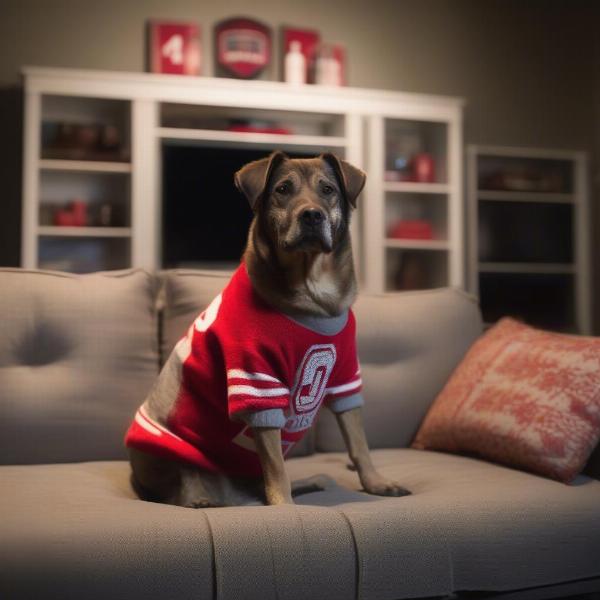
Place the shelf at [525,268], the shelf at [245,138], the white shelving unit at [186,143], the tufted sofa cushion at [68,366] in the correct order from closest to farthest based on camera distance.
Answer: the tufted sofa cushion at [68,366], the white shelving unit at [186,143], the shelf at [245,138], the shelf at [525,268]

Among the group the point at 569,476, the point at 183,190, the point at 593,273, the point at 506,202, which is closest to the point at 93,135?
the point at 183,190

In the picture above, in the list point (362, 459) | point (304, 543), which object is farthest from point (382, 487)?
point (304, 543)

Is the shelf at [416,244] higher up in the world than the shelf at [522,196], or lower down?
lower down

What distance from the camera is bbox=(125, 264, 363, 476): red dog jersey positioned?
54.3 inches

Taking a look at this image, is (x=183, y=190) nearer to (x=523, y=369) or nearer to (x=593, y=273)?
(x=523, y=369)

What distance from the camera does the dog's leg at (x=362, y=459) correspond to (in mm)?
1494

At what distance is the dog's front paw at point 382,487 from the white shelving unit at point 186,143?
2.33 metres

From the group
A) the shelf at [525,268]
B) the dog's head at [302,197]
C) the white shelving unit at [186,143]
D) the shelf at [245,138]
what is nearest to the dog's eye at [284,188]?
the dog's head at [302,197]

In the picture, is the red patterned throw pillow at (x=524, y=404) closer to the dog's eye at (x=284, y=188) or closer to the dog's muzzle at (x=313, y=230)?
the dog's muzzle at (x=313, y=230)

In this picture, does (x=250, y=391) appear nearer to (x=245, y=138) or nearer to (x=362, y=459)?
(x=362, y=459)

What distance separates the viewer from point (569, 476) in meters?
1.50

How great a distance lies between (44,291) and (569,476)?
1.28 meters

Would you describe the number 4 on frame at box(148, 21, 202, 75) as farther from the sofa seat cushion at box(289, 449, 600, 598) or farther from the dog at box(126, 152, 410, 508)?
the sofa seat cushion at box(289, 449, 600, 598)

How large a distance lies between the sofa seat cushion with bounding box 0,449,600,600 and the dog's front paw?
0.03 m
